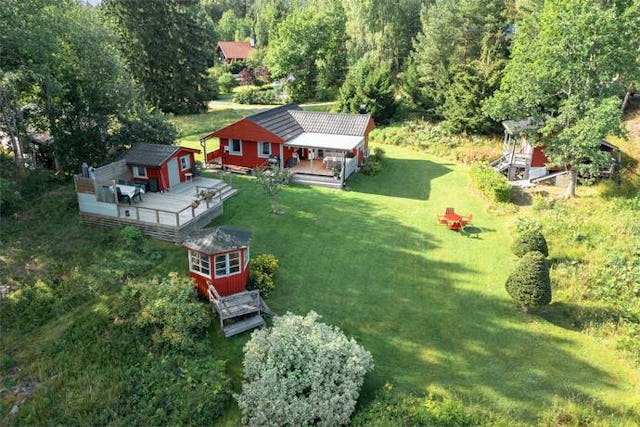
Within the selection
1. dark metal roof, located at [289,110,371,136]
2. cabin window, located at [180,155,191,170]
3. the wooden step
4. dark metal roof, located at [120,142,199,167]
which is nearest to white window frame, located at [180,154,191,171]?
cabin window, located at [180,155,191,170]

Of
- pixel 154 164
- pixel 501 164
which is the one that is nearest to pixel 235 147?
pixel 154 164

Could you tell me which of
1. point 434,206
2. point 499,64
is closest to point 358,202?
point 434,206

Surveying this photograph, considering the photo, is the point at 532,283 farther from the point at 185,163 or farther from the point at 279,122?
the point at 279,122

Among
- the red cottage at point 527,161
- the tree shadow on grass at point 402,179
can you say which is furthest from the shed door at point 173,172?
the red cottage at point 527,161

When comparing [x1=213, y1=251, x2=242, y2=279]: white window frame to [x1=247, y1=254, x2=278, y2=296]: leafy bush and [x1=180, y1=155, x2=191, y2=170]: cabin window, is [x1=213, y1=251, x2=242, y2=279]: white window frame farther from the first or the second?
[x1=180, y1=155, x2=191, y2=170]: cabin window

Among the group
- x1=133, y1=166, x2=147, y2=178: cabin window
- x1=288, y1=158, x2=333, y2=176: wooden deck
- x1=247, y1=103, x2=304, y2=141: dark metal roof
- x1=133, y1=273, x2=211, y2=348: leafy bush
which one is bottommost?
x1=133, y1=273, x2=211, y2=348: leafy bush

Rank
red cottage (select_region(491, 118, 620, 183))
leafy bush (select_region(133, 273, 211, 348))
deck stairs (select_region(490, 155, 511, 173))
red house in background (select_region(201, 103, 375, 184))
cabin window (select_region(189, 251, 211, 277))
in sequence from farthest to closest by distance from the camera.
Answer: deck stairs (select_region(490, 155, 511, 173)), red house in background (select_region(201, 103, 375, 184)), red cottage (select_region(491, 118, 620, 183)), cabin window (select_region(189, 251, 211, 277)), leafy bush (select_region(133, 273, 211, 348))
